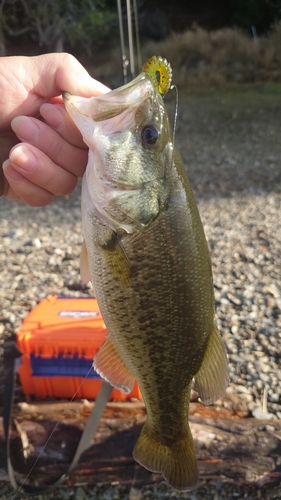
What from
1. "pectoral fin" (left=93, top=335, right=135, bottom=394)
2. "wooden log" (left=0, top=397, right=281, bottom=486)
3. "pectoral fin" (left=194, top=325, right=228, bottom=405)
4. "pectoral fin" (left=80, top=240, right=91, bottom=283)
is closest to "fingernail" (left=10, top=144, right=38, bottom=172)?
"pectoral fin" (left=80, top=240, right=91, bottom=283)

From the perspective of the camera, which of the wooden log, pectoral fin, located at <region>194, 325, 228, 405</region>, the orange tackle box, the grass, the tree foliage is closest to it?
pectoral fin, located at <region>194, 325, 228, 405</region>

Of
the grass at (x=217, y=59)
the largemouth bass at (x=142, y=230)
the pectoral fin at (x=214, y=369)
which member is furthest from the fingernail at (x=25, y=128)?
the grass at (x=217, y=59)

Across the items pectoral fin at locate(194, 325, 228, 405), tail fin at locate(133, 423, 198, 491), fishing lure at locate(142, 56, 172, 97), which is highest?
fishing lure at locate(142, 56, 172, 97)

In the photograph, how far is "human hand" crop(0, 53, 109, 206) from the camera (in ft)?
5.75

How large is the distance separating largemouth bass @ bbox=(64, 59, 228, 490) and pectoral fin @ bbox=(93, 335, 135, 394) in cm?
9

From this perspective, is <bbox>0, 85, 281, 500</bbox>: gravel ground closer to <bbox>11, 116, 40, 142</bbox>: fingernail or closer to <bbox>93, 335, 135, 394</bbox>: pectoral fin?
<bbox>93, 335, 135, 394</bbox>: pectoral fin

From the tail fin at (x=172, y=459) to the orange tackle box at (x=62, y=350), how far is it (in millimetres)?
992

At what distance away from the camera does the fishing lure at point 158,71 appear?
5.07 feet

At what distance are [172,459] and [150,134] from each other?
1.28m

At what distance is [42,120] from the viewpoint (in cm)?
188

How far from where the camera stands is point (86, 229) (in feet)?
5.31

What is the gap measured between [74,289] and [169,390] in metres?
2.85

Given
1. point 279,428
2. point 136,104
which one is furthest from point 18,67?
point 279,428

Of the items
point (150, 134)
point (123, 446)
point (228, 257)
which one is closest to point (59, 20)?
point (228, 257)
